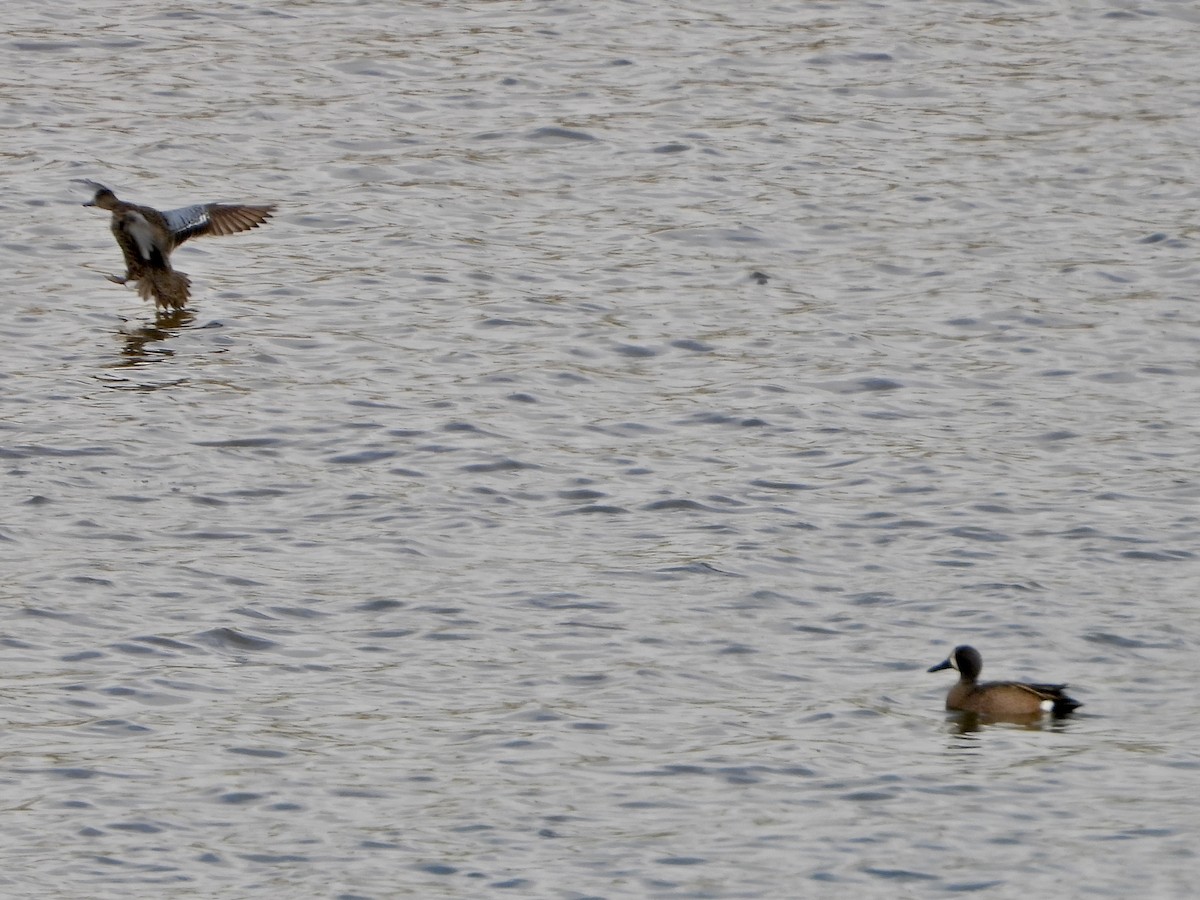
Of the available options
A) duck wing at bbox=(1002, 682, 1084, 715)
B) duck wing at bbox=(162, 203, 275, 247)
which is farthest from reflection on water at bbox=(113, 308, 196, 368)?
duck wing at bbox=(1002, 682, 1084, 715)

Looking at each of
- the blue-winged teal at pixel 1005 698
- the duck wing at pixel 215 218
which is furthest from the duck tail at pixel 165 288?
the blue-winged teal at pixel 1005 698

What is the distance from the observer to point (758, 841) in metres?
9.47

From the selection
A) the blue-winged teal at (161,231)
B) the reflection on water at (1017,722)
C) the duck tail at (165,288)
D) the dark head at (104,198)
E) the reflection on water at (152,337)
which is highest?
the dark head at (104,198)

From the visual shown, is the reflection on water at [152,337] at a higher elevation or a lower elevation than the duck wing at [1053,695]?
higher

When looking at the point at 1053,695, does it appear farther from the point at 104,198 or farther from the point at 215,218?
the point at 104,198

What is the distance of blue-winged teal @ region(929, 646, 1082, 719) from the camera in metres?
10.7

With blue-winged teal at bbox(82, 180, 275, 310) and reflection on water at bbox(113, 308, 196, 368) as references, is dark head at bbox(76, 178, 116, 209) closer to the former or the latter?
blue-winged teal at bbox(82, 180, 275, 310)

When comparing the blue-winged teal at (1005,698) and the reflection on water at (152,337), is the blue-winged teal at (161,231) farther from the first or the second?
the blue-winged teal at (1005,698)

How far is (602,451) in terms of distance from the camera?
1486cm

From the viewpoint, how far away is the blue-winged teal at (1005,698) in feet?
35.1

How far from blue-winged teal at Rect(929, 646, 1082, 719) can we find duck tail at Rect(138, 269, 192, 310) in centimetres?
883

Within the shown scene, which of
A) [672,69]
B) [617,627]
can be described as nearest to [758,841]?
[617,627]

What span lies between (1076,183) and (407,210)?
6269 millimetres

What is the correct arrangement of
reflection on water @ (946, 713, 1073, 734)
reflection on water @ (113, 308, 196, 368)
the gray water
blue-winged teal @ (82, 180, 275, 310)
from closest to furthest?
the gray water, reflection on water @ (946, 713, 1073, 734), reflection on water @ (113, 308, 196, 368), blue-winged teal @ (82, 180, 275, 310)
